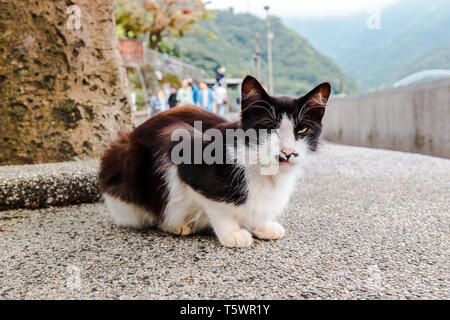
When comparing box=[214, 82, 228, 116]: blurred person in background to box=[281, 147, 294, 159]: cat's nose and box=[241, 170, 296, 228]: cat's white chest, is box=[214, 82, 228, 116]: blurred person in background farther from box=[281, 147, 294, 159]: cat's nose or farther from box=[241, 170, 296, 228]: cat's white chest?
box=[281, 147, 294, 159]: cat's nose

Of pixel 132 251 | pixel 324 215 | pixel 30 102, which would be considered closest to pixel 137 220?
pixel 132 251

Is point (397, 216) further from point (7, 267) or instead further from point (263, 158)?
point (7, 267)

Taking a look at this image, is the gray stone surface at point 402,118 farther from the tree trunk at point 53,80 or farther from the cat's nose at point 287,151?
the cat's nose at point 287,151

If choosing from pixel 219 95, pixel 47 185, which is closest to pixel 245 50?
pixel 219 95

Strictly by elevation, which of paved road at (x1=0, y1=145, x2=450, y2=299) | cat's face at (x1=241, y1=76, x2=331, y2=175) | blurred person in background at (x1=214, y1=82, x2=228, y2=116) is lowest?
paved road at (x1=0, y1=145, x2=450, y2=299)

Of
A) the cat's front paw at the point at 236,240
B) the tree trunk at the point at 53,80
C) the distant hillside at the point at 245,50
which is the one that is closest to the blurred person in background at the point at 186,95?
the tree trunk at the point at 53,80

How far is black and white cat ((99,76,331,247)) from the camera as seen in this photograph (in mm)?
1776

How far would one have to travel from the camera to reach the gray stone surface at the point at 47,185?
2768 mm

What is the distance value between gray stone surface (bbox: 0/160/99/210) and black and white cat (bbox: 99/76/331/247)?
1.92ft

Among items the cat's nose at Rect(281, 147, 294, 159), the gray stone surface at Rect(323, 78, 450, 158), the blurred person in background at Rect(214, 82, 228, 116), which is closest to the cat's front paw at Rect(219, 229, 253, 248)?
the cat's nose at Rect(281, 147, 294, 159)

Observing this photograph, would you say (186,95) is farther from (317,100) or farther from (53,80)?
(317,100)

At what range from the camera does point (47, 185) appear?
2824 millimetres

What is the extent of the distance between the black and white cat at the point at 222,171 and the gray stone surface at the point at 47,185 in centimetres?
59

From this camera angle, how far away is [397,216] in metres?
2.52
